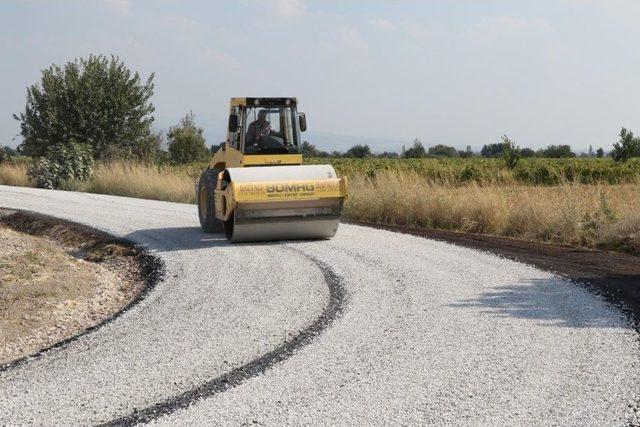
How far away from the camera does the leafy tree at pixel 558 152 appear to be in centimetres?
6994

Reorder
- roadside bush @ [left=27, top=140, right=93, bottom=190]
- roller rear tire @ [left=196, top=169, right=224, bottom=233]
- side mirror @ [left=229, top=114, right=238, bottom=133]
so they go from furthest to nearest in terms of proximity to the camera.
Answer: roadside bush @ [left=27, top=140, right=93, bottom=190] < roller rear tire @ [left=196, top=169, right=224, bottom=233] < side mirror @ [left=229, top=114, right=238, bottom=133]

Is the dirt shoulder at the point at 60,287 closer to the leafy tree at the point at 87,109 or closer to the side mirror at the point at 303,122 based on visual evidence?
the side mirror at the point at 303,122

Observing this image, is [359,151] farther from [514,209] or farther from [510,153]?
[514,209]

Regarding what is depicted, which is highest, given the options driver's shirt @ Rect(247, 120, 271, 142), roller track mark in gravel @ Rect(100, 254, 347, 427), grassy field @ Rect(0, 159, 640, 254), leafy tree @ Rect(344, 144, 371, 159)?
leafy tree @ Rect(344, 144, 371, 159)

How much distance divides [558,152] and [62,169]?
2056 inches

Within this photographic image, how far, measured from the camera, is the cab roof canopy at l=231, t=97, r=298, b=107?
14.2 m

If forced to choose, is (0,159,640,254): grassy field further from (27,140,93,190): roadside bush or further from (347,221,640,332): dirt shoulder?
(27,140,93,190): roadside bush

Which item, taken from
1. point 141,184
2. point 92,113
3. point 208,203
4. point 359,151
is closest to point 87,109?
point 92,113

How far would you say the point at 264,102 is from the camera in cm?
1434

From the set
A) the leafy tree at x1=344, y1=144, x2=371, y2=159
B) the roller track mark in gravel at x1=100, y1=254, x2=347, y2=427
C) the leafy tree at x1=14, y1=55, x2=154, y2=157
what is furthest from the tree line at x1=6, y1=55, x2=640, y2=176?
the leafy tree at x1=344, y1=144, x2=371, y2=159

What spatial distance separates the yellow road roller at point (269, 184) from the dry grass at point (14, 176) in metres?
18.5

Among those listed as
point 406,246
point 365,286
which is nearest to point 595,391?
point 365,286

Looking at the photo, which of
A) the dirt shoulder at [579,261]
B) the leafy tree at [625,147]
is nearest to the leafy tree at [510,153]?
the leafy tree at [625,147]

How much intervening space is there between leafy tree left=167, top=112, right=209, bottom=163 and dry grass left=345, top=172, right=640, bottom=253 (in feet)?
94.4
